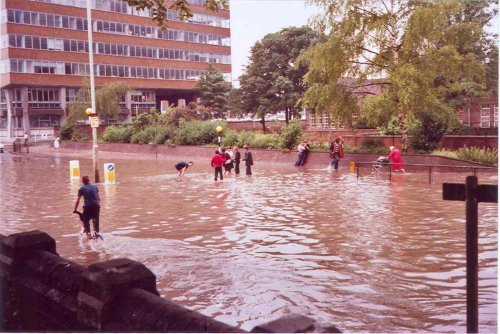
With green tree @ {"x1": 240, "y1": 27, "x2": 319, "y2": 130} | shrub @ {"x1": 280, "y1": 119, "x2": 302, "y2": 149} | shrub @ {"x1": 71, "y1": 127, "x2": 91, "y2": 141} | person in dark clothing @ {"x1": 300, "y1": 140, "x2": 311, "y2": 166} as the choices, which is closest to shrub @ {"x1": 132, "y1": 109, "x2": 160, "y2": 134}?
shrub @ {"x1": 71, "y1": 127, "x2": 91, "y2": 141}

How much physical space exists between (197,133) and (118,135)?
38.1 ft

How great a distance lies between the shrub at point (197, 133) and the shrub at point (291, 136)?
8692 mm

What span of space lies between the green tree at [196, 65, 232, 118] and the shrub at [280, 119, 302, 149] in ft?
106

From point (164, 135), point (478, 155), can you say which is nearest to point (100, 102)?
point (164, 135)

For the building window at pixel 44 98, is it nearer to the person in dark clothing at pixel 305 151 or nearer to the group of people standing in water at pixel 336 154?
the group of people standing in water at pixel 336 154

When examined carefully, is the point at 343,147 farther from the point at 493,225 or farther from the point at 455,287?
the point at 455,287

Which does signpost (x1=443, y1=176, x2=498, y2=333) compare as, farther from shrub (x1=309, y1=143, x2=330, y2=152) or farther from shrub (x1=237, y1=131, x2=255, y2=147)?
shrub (x1=237, y1=131, x2=255, y2=147)

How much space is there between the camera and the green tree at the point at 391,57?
26.6 m

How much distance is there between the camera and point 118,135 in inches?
2087

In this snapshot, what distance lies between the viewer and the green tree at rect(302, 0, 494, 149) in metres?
26.6

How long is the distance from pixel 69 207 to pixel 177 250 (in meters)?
7.68

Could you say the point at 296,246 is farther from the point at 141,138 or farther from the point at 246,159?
the point at 141,138

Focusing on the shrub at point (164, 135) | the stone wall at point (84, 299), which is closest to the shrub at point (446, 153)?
the stone wall at point (84, 299)

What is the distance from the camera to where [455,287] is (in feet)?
27.1
